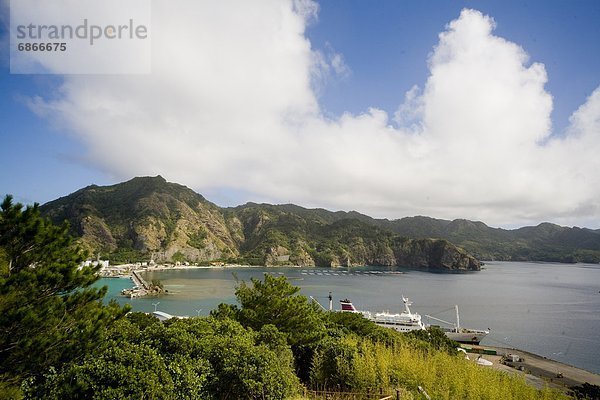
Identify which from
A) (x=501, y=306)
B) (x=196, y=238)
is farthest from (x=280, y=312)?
(x=196, y=238)

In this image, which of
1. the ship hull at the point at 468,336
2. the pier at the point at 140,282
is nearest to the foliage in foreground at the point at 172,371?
the ship hull at the point at 468,336

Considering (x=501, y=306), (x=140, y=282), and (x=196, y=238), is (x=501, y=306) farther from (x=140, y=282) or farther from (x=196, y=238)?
(x=196, y=238)

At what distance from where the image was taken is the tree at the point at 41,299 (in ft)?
21.4

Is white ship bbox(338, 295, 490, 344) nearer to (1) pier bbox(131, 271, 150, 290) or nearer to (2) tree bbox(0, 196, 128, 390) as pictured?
(2) tree bbox(0, 196, 128, 390)

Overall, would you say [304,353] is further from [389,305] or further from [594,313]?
[594,313]

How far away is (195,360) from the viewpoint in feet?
23.8

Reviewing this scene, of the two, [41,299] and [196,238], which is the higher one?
[41,299]

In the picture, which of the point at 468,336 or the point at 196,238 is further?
the point at 196,238

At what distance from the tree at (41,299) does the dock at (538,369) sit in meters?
26.3

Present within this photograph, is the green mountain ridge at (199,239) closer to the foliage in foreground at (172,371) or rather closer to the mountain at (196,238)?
the mountain at (196,238)

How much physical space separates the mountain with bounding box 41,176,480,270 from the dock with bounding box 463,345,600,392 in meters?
125

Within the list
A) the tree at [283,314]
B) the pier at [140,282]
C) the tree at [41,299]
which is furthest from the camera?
the pier at [140,282]

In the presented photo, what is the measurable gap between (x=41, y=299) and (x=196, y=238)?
16227cm

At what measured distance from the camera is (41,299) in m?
7.22
